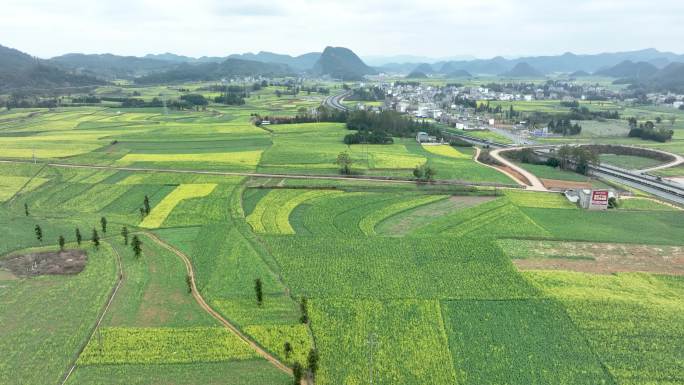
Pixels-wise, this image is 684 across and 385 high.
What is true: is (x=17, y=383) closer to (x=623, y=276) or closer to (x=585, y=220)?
(x=623, y=276)

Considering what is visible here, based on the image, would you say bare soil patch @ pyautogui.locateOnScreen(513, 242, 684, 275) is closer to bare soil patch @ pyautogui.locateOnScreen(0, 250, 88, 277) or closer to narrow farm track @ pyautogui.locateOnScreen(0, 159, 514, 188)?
narrow farm track @ pyautogui.locateOnScreen(0, 159, 514, 188)

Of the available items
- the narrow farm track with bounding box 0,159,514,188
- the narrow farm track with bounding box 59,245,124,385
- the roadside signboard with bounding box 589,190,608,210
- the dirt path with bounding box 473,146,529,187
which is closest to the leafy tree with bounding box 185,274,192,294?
the narrow farm track with bounding box 59,245,124,385

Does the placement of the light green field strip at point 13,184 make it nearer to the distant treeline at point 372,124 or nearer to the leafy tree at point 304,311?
the leafy tree at point 304,311

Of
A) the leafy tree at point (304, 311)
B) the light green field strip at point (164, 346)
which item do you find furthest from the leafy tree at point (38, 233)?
the leafy tree at point (304, 311)

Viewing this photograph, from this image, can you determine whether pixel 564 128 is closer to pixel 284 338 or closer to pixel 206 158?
pixel 206 158

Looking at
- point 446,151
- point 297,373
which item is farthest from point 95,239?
point 446,151

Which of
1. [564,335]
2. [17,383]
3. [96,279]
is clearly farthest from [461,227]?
[17,383]
